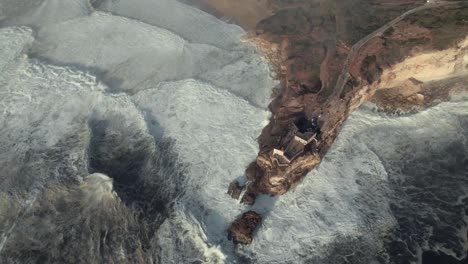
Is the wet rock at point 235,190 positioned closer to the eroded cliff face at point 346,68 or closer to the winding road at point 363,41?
the eroded cliff face at point 346,68

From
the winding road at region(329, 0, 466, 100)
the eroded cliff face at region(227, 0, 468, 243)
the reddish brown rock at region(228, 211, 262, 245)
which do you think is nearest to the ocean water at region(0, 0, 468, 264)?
the reddish brown rock at region(228, 211, 262, 245)

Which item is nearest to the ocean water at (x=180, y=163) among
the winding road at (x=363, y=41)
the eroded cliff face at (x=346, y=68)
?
the eroded cliff face at (x=346, y=68)

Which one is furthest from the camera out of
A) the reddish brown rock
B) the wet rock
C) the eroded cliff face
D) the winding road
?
the winding road

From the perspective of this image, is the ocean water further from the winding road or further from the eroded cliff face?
the winding road

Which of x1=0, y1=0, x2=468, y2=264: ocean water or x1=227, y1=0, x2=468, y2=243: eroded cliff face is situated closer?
x1=0, y1=0, x2=468, y2=264: ocean water

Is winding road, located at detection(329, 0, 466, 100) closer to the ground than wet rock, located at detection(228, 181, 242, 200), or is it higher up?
higher up

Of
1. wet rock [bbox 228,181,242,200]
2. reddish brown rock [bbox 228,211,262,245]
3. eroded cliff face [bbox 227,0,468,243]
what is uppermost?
eroded cliff face [bbox 227,0,468,243]

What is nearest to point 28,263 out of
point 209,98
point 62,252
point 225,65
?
point 62,252

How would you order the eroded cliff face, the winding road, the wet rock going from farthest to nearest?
the winding road, the eroded cliff face, the wet rock

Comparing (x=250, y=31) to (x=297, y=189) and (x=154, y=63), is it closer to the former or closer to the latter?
(x=154, y=63)
